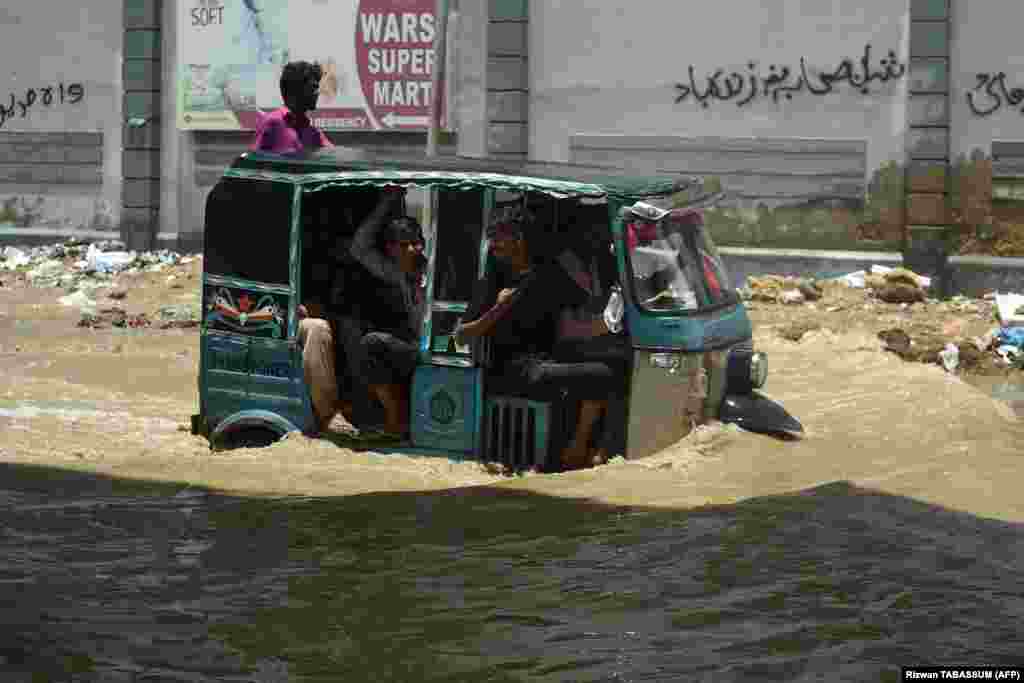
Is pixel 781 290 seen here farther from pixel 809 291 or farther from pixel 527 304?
pixel 527 304

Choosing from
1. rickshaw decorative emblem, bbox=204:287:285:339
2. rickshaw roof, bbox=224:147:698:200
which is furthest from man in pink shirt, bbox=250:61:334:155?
rickshaw decorative emblem, bbox=204:287:285:339

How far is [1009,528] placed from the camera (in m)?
7.52

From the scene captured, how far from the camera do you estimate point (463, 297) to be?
8.59 metres

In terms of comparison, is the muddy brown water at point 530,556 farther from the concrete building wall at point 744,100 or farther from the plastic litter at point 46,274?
the plastic litter at point 46,274

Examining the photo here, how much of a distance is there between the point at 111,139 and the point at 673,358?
16.2 metres

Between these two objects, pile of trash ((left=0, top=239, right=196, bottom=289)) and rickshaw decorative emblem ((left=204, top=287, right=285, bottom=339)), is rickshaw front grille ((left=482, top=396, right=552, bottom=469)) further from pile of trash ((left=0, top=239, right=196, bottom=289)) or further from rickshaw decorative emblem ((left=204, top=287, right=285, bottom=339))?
pile of trash ((left=0, top=239, right=196, bottom=289))

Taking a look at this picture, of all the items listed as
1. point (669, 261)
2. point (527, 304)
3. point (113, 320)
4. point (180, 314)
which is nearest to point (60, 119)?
point (180, 314)

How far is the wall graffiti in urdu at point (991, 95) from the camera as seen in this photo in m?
18.8

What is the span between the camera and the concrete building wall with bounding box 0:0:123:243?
23.1 meters

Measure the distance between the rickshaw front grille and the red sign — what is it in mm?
13034

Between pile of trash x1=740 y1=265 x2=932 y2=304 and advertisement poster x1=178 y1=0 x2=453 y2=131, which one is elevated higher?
advertisement poster x1=178 y1=0 x2=453 y2=131

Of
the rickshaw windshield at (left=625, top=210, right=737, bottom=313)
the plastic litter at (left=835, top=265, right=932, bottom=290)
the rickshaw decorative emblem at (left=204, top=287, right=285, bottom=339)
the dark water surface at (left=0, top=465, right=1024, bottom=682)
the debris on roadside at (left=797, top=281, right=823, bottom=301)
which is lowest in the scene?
the dark water surface at (left=0, top=465, right=1024, bottom=682)

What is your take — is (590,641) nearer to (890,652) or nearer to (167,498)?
(890,652)

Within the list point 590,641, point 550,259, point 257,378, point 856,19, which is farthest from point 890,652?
point 856,19
